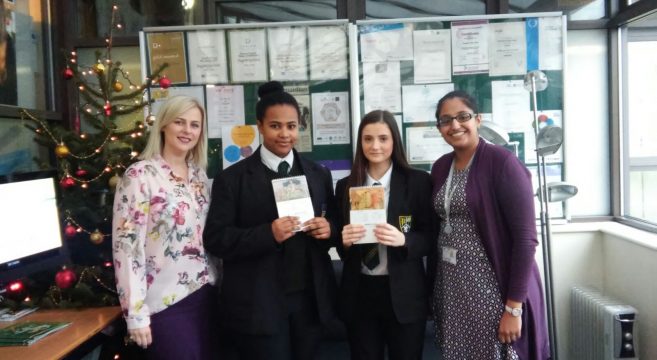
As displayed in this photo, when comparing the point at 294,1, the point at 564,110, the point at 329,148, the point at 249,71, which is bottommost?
the point at 329,148

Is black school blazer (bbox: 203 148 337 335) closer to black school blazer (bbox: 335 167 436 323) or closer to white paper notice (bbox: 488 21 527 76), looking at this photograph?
black school blazer (bbox: 335 167 436 323)

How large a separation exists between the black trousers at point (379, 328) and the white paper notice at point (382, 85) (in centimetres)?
163

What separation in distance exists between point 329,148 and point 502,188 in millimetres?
1681

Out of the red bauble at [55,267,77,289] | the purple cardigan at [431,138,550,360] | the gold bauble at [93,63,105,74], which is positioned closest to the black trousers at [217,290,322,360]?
the purple cardigan at [431,138,550,360]

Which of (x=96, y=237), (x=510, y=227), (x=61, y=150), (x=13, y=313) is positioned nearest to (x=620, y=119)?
(x=510, y=227)

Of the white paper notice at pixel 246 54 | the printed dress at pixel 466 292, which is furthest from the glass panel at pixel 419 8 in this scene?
the printed dress at pixel 466 292

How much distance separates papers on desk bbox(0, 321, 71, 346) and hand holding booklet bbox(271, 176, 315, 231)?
1008 millimetres

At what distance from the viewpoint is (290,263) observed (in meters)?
1.88

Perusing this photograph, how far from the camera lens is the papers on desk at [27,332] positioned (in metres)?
1.73

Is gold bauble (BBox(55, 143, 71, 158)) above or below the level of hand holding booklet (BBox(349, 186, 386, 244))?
above

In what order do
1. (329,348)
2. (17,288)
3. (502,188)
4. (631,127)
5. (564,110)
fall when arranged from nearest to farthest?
(502,188)
(17,288)
(329,348)
(564,110)
(631,127)

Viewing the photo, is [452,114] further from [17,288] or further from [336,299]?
[17,288]

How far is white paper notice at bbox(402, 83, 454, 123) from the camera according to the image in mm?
3256

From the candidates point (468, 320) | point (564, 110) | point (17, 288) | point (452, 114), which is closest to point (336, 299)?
point (468, 320)
